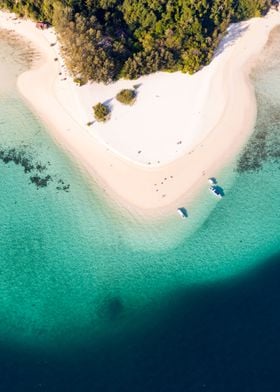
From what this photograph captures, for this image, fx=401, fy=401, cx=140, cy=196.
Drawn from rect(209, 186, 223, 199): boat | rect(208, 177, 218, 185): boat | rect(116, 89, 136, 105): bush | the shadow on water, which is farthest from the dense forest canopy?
the shadow on water

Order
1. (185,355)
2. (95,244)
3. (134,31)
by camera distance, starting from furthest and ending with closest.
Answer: (134,31)
(95,244)
(185,355)

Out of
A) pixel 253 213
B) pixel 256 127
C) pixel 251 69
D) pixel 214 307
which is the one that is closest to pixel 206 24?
pixel 251 69

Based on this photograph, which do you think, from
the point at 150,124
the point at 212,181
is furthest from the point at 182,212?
the point at 150,124

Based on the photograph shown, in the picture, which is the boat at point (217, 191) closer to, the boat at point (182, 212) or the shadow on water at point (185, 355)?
the boat at point (182, 212)

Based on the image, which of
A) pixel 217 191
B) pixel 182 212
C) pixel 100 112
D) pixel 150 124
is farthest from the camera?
pixel 150 124

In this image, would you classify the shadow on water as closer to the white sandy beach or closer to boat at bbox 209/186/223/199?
boat at bbox 209/186/223/199

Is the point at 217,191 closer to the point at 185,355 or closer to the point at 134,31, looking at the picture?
the point at 185,355

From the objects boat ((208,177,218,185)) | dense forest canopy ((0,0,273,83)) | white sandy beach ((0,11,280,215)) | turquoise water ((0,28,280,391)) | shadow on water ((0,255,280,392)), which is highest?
Result: dense forest canopy ((0,0,273,83))
